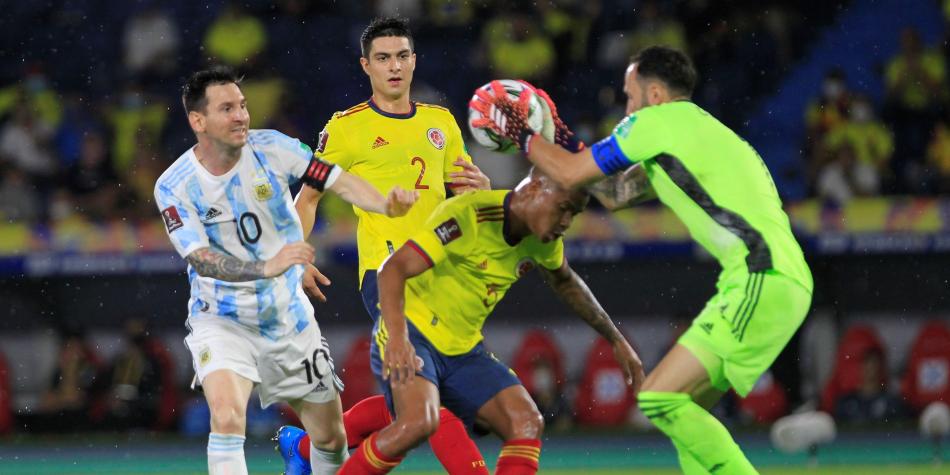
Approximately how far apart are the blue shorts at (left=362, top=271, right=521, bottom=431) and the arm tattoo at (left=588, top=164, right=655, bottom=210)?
95cm

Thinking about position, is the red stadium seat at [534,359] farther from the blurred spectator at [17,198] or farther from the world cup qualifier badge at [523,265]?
the world cup qualifier badge at [523,265]

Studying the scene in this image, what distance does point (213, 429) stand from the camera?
22.6 feet

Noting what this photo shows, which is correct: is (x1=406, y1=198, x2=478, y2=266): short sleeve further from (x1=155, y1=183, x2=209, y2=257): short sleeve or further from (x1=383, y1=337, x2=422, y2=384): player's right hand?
(x1=155, y1=183, x2=209, y2=257): short sleeve

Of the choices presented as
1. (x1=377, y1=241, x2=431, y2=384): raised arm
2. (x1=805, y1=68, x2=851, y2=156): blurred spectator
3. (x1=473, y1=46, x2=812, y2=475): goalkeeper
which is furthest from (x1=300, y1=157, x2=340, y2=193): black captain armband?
(x1=805, y1=68, x2=851, y2=156): blurred spectator

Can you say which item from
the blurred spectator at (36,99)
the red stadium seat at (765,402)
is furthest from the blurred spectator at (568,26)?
the blurred spectator at (36,99)

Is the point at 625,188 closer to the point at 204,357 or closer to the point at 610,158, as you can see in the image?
the point at 610,158

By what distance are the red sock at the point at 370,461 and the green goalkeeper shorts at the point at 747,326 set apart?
1.46 metres

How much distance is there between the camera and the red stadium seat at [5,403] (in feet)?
47.9

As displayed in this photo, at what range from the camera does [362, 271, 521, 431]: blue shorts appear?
271 inches

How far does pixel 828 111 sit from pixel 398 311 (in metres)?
9.45

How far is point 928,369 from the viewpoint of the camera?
1466 centimetres

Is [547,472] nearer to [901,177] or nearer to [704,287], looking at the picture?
[704,287]

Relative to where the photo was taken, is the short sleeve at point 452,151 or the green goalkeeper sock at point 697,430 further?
the short sleeve at point 452,151

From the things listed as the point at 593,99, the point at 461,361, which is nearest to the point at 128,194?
the point at 593,99
